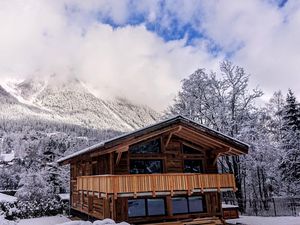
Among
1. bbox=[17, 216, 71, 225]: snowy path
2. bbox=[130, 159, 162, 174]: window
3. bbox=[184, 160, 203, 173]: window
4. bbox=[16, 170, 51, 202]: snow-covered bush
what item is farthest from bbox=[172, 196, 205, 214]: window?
bbox=[16, 170, 51, 202]: snow-covered bush

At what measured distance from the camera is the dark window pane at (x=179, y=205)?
1918 cm

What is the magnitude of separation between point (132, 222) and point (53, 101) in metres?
178

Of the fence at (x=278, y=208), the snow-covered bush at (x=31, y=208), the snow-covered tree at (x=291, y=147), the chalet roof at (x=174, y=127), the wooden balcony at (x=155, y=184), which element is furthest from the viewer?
the snow-covered tree at (x=291, y=147)

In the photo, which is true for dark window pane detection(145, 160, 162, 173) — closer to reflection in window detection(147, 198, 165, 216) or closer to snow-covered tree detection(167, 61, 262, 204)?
reflection in window detection(147, 198, 165, 216)

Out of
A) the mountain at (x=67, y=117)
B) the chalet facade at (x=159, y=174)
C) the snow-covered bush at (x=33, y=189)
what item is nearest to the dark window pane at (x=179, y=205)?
the chalet facade at (x=159, y=174)

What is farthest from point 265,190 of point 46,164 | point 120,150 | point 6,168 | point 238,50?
point 6,168

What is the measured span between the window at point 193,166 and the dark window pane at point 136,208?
12.4 ft

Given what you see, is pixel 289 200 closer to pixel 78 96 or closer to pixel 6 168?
pixel 6 168

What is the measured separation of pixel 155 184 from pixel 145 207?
2.05 m

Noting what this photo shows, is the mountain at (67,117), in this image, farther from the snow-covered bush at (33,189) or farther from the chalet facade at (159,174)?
the chalet facade at (159,174)

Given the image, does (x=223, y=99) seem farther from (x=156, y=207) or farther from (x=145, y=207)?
(x=145, y=207)

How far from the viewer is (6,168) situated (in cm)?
5303

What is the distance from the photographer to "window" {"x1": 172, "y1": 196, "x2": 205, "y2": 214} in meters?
19.2

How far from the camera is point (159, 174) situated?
1747 centimetres
